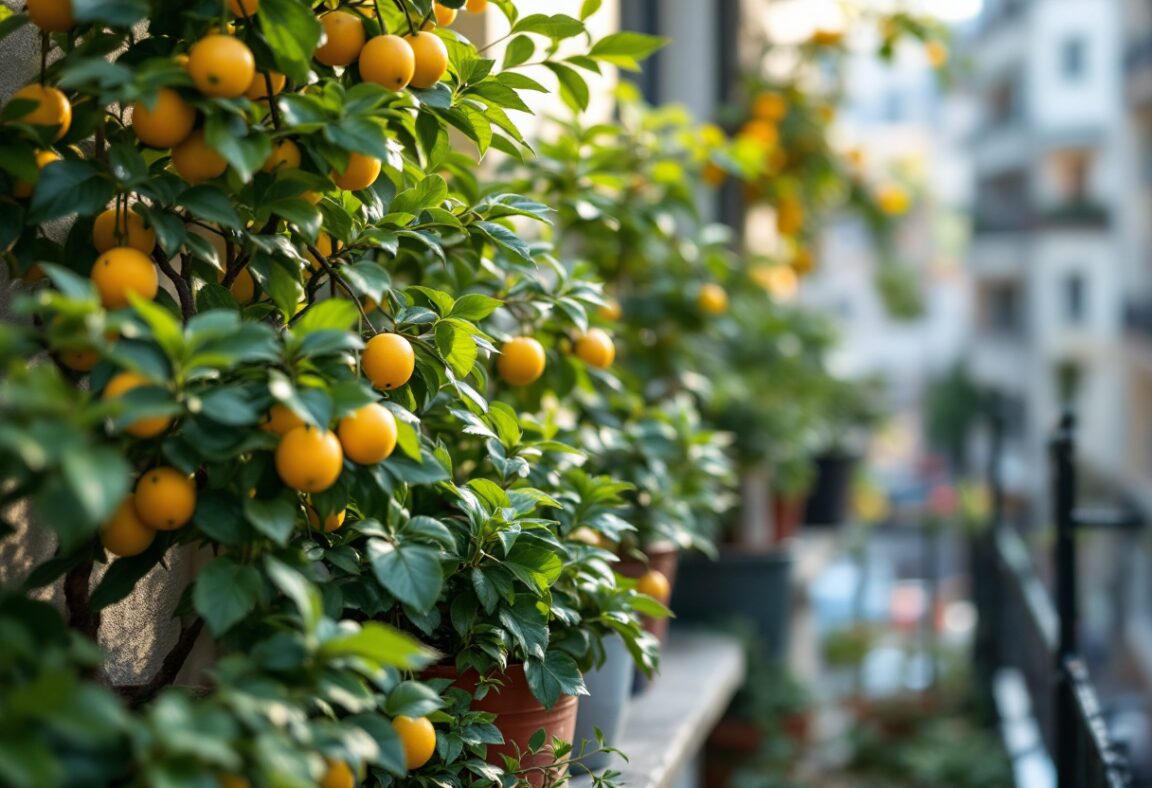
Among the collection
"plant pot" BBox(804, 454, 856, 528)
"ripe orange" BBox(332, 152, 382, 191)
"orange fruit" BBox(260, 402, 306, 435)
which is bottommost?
"plant pot" BBox(804, 454, 856, 528)

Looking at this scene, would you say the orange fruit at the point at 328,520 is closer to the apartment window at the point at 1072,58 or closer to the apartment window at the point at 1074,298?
the apartment window at the point at 1074,298

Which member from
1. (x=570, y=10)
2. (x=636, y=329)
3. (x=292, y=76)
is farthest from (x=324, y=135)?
(x=570, y=10)

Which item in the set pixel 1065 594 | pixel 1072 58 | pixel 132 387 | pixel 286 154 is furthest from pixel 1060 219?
pixel 132 387

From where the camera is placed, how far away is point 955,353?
67.9 ft

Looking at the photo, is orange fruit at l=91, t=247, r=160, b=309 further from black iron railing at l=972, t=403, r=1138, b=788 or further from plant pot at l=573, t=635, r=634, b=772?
black iron railing at l=972, t=403, r=1138, b=788

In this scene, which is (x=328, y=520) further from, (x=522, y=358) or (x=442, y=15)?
(x=442, y=15)

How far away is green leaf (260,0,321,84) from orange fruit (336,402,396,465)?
230 millimetres

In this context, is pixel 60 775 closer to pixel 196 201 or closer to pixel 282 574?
pixel 282 574

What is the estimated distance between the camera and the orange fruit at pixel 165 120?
0.75m

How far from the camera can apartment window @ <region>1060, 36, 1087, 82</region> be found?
15.6 metres

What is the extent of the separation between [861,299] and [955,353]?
2583mm

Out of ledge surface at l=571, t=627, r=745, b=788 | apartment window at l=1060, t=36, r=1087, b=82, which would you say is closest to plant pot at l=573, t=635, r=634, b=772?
ledge surface at l=571, t=627, r=745, b=788

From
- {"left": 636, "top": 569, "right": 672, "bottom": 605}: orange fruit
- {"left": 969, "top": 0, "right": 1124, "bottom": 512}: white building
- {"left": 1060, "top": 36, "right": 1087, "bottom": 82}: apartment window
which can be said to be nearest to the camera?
{"left": 636, "top": 569, "right": 672, "bottom": 605}: orange fruit

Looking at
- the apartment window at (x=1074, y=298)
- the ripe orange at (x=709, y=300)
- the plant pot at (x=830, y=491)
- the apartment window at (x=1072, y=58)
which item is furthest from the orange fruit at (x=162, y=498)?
the apartment window at (x=1072, y=58)
